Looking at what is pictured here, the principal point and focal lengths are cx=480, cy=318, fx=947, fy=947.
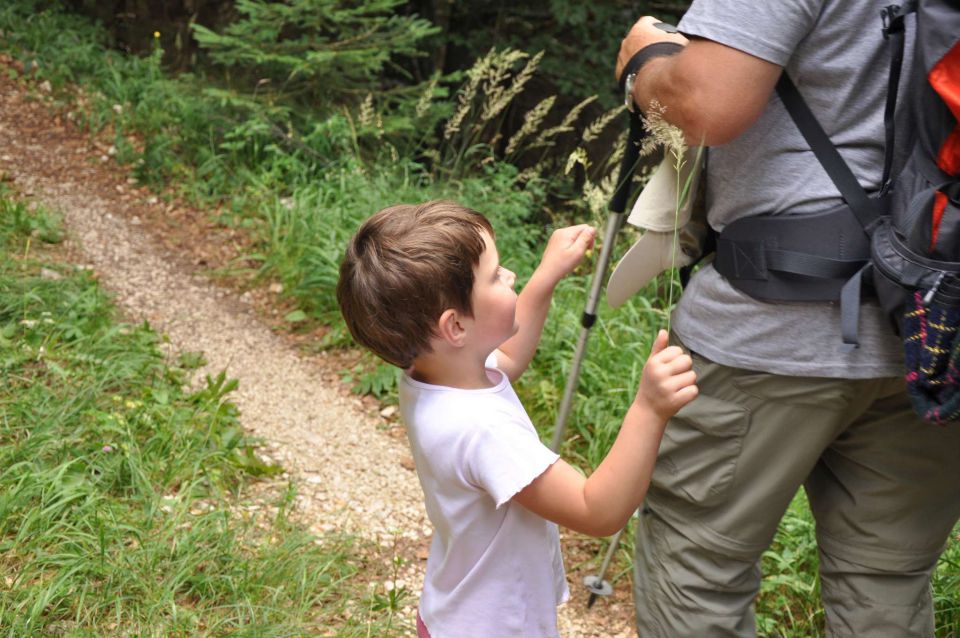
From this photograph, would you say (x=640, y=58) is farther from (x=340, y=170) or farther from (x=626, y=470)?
(x=340, y=170)

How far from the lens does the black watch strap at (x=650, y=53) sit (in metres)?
2.01

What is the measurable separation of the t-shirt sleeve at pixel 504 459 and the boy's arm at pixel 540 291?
0.32 metres

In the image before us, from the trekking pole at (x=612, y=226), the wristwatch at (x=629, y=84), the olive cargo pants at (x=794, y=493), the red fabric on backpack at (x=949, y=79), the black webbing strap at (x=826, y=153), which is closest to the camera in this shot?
the red fabric on backpack at (x=949, y=79)

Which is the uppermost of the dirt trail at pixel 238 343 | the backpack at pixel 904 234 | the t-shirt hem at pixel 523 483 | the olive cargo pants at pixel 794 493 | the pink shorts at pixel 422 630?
the backpack at pixel 904 234

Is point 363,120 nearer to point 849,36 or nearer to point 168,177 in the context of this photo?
point 168,177

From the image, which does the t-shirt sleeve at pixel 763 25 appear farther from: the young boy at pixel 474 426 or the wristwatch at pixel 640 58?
the young boy at pixel 474 426

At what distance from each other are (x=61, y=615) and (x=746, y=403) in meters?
1.94

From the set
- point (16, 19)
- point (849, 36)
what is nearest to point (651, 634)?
point (849, 36)

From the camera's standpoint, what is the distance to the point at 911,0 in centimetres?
165

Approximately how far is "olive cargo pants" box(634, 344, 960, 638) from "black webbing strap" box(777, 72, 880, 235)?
1.12 ft

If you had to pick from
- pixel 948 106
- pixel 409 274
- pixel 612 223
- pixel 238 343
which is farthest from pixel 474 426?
pixel 238 343

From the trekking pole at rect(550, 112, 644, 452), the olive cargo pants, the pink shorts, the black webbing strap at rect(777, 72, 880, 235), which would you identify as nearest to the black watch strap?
the trekking pole at rect(550, 112, 644, 452)

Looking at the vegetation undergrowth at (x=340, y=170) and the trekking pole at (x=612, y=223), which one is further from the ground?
the trekking pole at (x=612, y=223)

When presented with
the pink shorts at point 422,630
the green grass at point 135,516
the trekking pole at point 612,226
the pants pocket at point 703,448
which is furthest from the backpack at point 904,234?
the green grass at point 135,516
